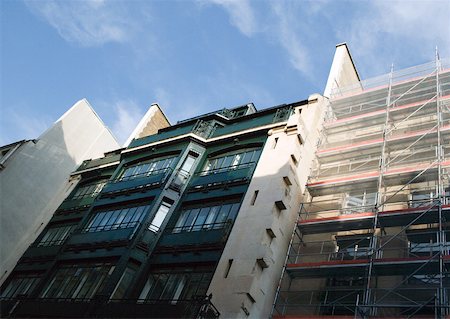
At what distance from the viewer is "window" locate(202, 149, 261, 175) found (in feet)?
78.8

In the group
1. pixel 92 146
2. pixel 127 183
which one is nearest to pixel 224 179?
pixel 127 183

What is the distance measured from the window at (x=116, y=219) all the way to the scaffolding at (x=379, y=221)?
28.1 ft

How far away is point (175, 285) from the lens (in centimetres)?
1934

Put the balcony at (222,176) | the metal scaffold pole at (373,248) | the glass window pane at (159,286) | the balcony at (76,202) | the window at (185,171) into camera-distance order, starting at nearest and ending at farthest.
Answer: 1. the metal scaffold pole at (373,248)
2. the glass window pane at (159,286)
3. the balcony at (222,176)
4. the window at (185,171)
5. the balcony at (76,202)

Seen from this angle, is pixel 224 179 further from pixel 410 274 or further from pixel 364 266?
pixel 410 274

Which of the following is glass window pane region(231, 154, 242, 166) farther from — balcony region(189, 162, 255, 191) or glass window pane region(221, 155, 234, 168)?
balcony region(189, 162, 255, 191)

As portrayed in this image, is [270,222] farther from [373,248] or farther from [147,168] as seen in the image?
[147,168]

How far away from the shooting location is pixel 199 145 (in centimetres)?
2653

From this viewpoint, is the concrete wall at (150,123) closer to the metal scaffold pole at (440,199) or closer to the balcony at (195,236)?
the balcony at (195,236)

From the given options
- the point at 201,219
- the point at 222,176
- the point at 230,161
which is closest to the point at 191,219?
the point at 201,219

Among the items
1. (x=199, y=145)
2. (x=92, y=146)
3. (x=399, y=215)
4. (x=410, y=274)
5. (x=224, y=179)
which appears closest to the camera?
(x=410, y=274)

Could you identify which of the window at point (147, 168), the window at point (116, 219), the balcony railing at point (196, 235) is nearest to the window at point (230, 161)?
the window at point (147, 168)

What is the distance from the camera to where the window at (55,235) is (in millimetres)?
27750

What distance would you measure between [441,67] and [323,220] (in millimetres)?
14776
